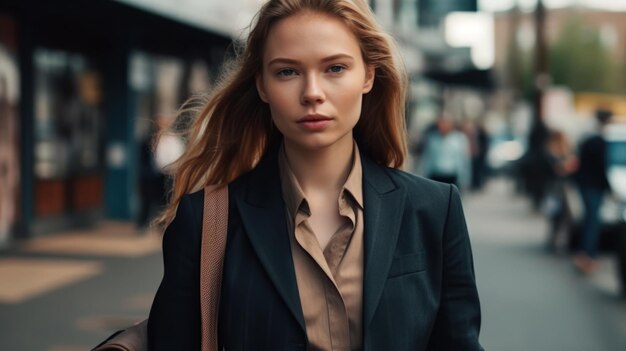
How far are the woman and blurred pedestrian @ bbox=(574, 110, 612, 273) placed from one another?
10.0 metres

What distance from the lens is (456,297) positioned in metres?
Result: 2.38

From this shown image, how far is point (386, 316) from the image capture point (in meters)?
2.26

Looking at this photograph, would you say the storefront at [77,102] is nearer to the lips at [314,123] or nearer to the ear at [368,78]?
the ear at [368,78]

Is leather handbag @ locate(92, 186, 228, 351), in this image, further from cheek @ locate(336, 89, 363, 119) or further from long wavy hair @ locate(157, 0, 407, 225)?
cheek @ locate(336, 89, 363, 119)

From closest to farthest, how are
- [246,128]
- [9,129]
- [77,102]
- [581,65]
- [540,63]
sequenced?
1. [246,128]
2. [9,129]
3. [77,102]
4. [540,63]
5. [581,65]

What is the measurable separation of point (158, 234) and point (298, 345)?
13623 mm

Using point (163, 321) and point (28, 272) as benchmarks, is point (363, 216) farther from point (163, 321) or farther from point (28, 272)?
point (28, 272)

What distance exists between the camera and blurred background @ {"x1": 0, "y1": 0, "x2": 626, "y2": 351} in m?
9.20

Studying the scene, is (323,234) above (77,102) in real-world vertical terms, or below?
below

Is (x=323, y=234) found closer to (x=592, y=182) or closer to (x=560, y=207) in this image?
(x=592, y=182)

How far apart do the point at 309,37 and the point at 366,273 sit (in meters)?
0.52

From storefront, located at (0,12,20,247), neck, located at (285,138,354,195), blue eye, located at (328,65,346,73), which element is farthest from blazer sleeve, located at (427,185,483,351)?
storefront, located at (0,12,20,247)

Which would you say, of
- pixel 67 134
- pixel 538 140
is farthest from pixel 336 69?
pixel 538 140

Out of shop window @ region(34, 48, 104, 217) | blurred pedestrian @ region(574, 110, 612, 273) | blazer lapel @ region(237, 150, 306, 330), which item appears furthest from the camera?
shop window @ region(34, 48, 104, 217)
